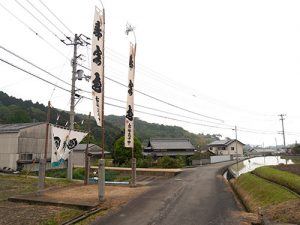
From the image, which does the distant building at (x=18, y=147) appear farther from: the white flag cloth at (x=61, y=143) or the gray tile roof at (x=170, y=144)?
the gray tile roof at (x=170, y=144)

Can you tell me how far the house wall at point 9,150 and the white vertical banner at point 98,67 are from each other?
883 inches

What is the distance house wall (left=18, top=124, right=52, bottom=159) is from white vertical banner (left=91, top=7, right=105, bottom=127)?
2250 centimetres

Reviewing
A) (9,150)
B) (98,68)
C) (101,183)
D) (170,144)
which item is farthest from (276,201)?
(170,144)

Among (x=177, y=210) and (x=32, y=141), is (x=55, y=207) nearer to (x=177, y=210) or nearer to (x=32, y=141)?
(x=177, y=210)

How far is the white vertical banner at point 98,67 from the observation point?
54.0ft

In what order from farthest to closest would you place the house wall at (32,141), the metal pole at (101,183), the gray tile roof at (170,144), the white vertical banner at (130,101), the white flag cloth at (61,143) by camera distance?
the gray tile roof at (170,144) → the house wall at (32,141) → the white vertical banner at (130,101) → the white flag cloth at (61,143) → the metal pole at (101,183)

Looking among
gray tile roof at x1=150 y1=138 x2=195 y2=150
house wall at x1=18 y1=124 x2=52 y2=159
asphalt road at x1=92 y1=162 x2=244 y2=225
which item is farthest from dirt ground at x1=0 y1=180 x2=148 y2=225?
gray tile roof at x1=150 y1=138 x2=195 y2=150

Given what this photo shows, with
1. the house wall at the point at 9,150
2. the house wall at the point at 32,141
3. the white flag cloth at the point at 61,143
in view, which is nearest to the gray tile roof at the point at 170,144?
the house wall at the point at 32,141

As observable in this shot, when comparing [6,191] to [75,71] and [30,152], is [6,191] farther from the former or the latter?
[30,152]

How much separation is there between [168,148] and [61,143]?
43775 millimetres

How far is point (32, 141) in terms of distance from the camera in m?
36.8

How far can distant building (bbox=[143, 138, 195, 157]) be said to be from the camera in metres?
61.7

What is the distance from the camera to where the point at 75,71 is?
24.9m

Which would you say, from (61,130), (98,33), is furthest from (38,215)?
(98,33)
